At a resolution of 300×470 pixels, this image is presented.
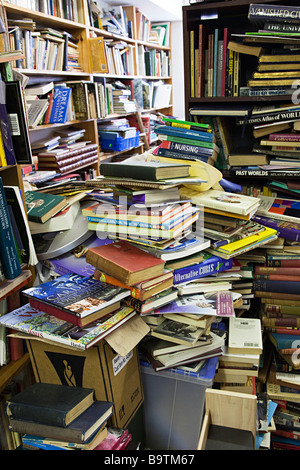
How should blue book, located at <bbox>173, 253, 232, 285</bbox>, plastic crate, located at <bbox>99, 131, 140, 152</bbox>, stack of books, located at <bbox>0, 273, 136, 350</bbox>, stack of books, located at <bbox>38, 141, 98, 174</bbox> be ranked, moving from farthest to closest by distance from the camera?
plastic crate, located at <bbox>99, 131, 140, 152</bbox> < stack of books, located at <bbox>38, 141, 98, 174</bbox> < blue book, located at <bbox>173, 253, 232, 285</bbox> < stack of books, located at <bbox>0, 273, 136, 350</bbox>

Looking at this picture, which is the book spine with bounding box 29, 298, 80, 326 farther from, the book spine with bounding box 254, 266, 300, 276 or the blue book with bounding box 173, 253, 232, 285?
the book spine with bounding box 254, 266, 300, 276

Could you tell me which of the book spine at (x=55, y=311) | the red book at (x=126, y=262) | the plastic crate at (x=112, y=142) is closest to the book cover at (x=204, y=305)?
the red book at (x=126, y=262)

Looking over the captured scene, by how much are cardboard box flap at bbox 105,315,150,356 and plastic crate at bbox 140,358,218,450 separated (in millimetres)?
165

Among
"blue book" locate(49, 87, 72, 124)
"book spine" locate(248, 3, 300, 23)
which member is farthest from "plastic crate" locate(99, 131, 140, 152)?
"book spine" locate(248, 3, 300, 23)

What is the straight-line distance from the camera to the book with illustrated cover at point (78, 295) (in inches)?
47.7

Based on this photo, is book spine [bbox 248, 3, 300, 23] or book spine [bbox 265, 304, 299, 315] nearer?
book spine [bbox 248, 3, 300, 23]

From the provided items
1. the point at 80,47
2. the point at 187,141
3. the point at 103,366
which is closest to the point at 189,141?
the point at 187,141

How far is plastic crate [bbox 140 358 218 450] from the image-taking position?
4.38 feet

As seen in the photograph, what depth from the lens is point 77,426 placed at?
1.08m

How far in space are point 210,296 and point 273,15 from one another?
1.25 meters

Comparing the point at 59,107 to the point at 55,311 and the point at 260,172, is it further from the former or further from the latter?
the point at 55,311

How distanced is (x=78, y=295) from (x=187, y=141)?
86cm
